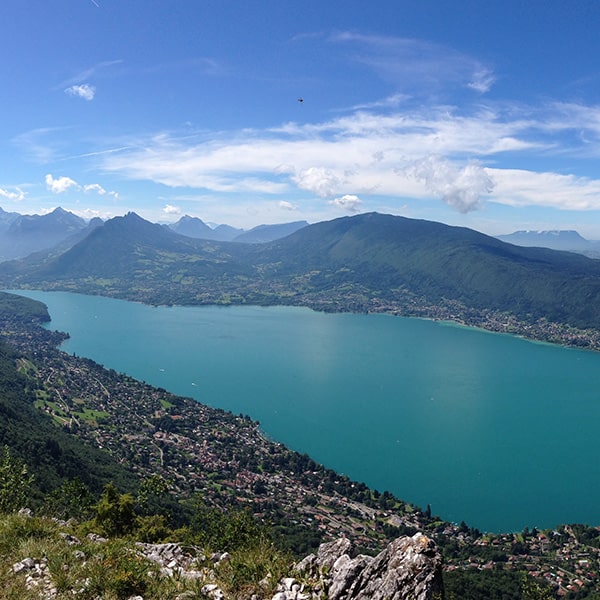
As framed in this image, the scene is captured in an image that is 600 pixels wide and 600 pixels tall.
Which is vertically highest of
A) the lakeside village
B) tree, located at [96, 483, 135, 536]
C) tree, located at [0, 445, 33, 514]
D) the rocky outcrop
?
the rocky outcrop

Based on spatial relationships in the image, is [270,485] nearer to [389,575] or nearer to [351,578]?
[351,578]

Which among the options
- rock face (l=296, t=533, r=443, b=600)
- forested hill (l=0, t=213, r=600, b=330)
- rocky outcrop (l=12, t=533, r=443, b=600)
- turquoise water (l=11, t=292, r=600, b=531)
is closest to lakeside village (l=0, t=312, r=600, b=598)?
turquoise water (l=11, t=292, r=600, b=531)

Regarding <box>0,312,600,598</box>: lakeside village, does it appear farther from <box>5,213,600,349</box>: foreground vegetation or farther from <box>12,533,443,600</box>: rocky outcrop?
<box>5,213,600,349</box>: foreground vegetation

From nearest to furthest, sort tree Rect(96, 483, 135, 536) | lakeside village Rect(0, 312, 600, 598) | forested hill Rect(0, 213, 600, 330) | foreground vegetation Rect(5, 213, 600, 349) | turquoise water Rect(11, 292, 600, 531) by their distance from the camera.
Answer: tree Rect(96, 483, 135, 536) < lakeside village Rect(0, 312, 600, 598) < turquoise water Rect(11, 292, 600, 531) < foreground vegetation Rect(5, 213, 600, 349) < forested hill Rect(0, 213, 600, 330)

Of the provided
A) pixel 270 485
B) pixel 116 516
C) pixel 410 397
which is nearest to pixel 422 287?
pixel 410 397

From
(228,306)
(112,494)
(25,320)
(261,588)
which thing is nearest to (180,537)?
(112,494)

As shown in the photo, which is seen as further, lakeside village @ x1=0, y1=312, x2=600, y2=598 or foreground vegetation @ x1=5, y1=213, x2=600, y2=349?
foreground vegetation @ x1=5, y1=213, x2=600, y2=349
